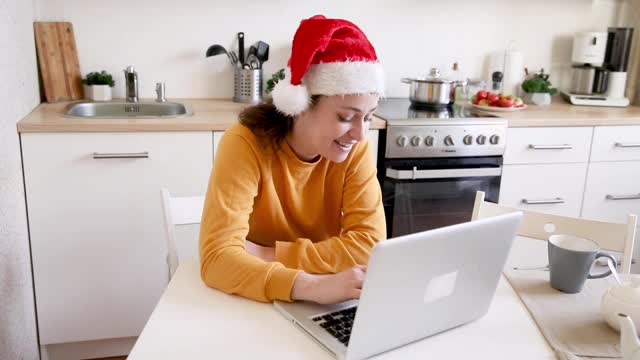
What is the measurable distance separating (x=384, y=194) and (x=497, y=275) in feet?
4.77

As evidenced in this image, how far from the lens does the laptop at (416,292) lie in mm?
912

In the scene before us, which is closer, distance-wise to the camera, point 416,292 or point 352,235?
point 416,292

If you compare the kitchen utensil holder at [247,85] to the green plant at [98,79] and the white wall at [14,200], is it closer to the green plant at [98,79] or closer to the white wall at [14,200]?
the green plant at [98,79]

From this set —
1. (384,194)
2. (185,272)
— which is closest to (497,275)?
(185,272)

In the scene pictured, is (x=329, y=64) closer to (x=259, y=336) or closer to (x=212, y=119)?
(x=259, y=336)

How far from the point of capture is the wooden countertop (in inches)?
86.7

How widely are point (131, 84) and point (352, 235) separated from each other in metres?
1.63

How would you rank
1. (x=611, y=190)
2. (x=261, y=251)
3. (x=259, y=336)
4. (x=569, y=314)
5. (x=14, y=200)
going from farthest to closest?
(x=611, y=190)
(x=14, y=200)
(x=261, y=251)
(x=569, y=314)
(x=259, y=336)

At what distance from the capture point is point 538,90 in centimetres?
308

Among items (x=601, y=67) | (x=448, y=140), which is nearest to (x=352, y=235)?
(x=448, y=140)

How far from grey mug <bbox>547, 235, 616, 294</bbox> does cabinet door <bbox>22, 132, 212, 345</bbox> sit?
4.66 feet

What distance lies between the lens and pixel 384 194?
2557mm

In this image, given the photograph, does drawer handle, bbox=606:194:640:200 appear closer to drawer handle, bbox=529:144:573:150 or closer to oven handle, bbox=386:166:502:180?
drawer handle, bbox=529:144:573:150

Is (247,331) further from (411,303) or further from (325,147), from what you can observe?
(325,147)
